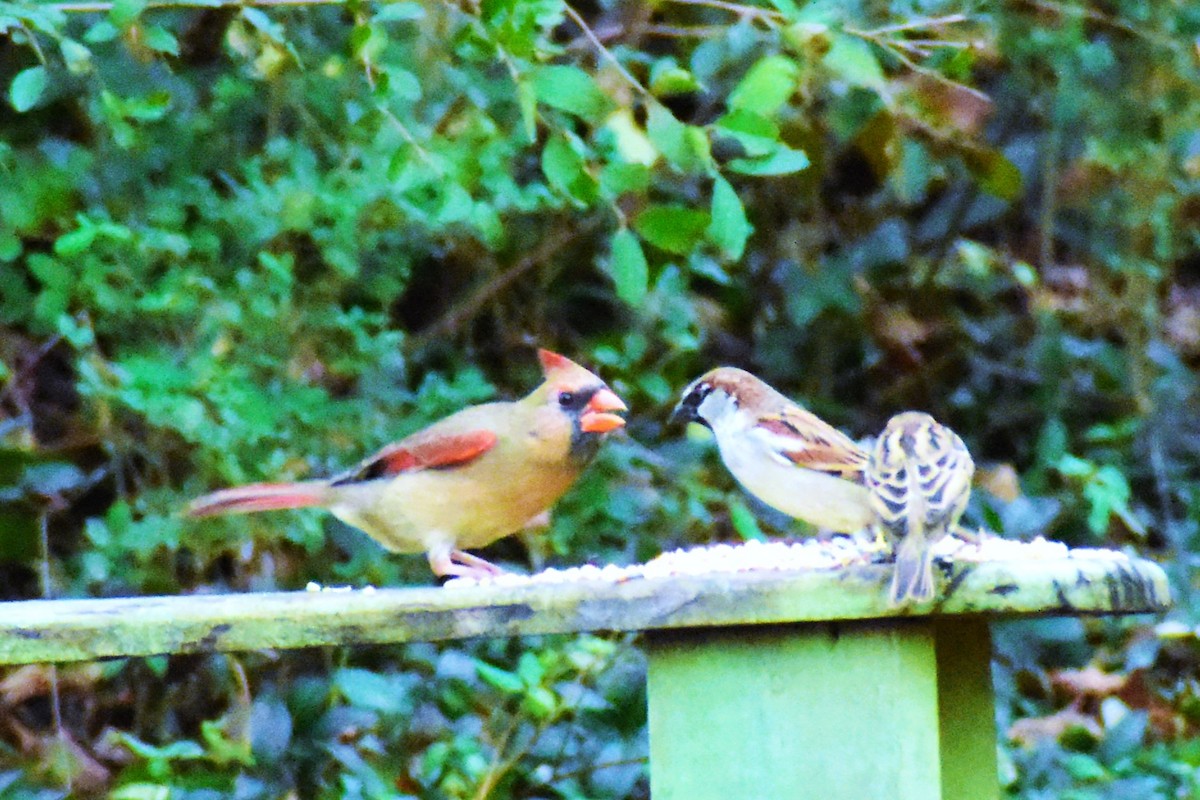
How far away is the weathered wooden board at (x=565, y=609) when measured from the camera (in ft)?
6.87

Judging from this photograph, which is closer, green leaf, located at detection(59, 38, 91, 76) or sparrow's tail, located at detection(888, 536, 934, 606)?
sparrow's tail, located at detection(888, 536, 934, 606)

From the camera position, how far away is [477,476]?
3.26 metres

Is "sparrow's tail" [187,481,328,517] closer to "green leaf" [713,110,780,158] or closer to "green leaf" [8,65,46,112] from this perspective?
"green leaf" [8,65,46,112]

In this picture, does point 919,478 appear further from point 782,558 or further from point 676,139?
point 676,139

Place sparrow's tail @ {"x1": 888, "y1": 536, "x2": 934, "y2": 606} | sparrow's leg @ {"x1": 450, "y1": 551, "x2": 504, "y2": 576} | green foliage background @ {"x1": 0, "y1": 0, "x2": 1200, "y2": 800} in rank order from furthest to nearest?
green foliage background @ {"x1": 0, "y1": 0, "x2": 1200, "y2": 800}
sparrow's leg @ {"x1": 450, "y1": 551, "x2": 504, "y2": 576}
sparrow's tail @ {"x1": 888, "y1": 536, "x2": 934, "y2": 606}

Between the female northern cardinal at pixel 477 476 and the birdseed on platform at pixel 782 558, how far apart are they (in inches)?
21.3

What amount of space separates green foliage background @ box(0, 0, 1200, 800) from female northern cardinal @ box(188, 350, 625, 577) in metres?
0.26

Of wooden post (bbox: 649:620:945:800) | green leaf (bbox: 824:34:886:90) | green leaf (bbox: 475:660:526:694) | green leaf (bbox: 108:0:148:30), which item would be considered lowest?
green leaf (bbox: 475:660:526:694)

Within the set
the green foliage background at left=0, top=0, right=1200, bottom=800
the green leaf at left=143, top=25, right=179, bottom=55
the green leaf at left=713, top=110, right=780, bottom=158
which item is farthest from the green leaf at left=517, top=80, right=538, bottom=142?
the green leaf at left=143, top=25, right=179, bottom=55

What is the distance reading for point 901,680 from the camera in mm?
2129

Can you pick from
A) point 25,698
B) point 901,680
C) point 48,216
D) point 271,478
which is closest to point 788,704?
point 901,680

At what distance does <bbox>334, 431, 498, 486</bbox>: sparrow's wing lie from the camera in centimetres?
327

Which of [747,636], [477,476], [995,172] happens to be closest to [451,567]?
[477,476]

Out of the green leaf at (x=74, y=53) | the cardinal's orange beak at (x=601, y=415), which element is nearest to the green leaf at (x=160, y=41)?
the green leaf at (x=74, y=53)
